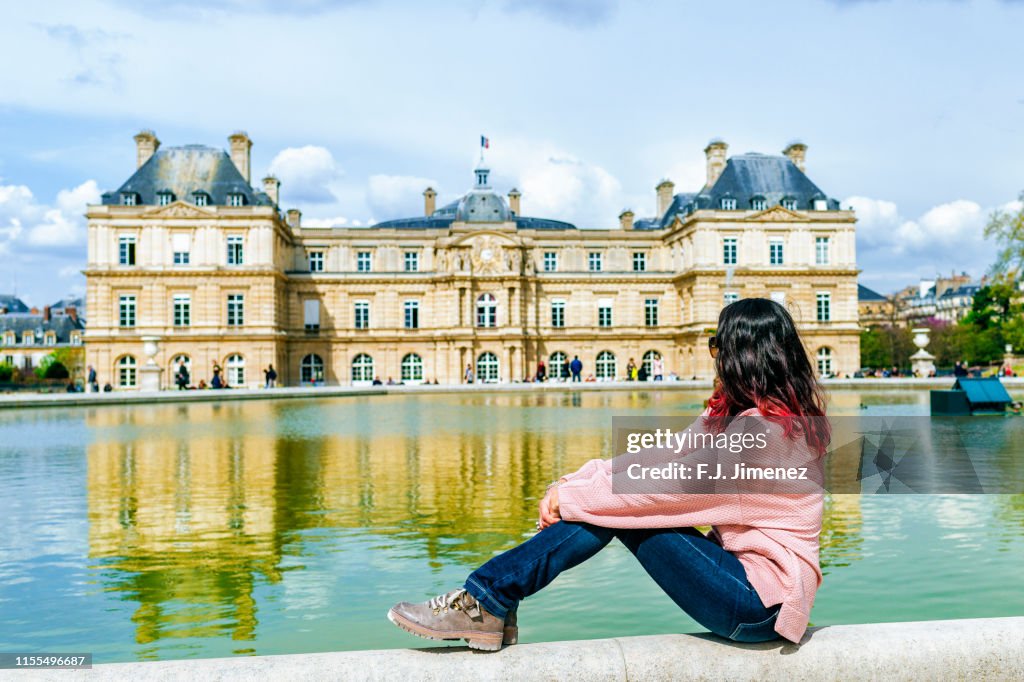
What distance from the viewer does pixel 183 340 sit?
48844 millimetres

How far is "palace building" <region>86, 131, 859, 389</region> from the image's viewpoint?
48531mm

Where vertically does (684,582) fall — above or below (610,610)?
above

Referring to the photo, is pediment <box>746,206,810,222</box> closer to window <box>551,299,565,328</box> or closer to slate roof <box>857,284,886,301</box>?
window <box>551,299,565,328</box>

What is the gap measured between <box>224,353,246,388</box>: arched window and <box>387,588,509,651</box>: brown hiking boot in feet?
157

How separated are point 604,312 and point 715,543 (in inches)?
2053

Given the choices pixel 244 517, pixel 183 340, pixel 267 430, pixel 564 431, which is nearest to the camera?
pixel 244 517

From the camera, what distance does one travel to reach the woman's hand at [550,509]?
3.47 meters

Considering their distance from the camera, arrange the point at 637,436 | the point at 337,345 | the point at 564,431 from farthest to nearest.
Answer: the point at 337,345 < the point at 564,431 < the point at 637,436

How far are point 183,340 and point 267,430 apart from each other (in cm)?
3334

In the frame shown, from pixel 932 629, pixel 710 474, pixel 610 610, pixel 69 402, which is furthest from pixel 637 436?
pixel 69 402

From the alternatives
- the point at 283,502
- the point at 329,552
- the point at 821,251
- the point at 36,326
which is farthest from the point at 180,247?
the point at 36,326

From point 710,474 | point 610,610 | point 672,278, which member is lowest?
point 610,610

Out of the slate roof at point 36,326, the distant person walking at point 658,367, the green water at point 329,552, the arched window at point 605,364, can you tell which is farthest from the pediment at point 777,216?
the slate roof at point 36,326

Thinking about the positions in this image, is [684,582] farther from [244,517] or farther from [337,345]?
[337,345]
